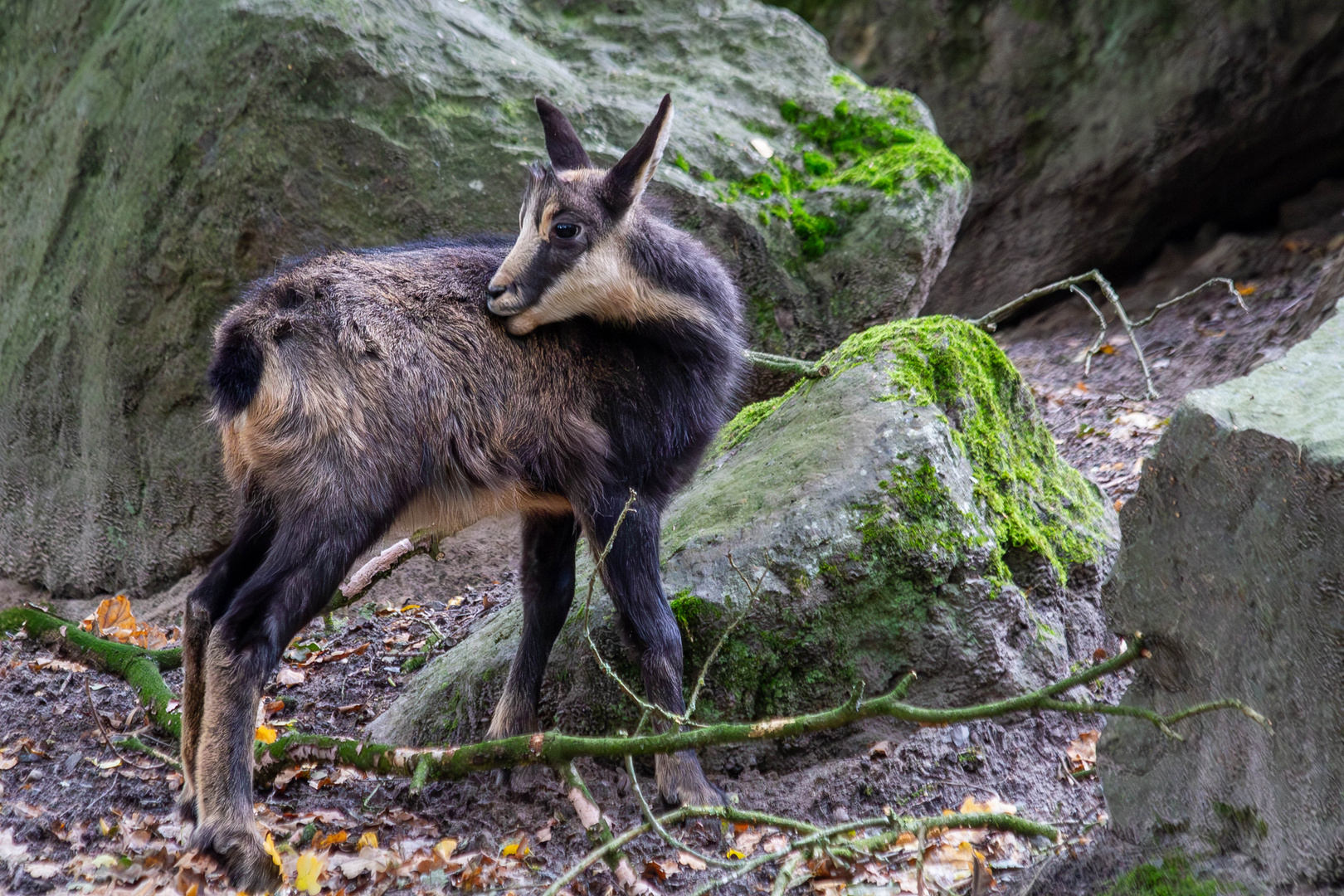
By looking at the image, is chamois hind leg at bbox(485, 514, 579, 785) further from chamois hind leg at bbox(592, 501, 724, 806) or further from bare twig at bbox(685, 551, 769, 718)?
bare twig at bbox(685, 551, 769, 718)

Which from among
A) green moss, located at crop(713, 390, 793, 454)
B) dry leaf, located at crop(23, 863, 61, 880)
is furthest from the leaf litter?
green moss, located at crop(713, 390, 793, 454)

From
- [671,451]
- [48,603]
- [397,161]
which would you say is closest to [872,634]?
[671,451]

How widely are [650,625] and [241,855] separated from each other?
1.57 metres

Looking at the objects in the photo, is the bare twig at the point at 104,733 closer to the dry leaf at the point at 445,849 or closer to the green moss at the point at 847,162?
the dry leaf at the point at 445,849

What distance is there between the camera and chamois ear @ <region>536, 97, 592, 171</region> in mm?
4539

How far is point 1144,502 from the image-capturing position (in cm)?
272

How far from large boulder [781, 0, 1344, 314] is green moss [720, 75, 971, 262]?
288cm

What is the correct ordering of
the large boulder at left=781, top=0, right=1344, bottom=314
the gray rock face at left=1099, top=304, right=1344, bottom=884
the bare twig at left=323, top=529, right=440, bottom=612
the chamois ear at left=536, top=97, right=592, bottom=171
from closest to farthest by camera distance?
Answer: 1. the gray rock face at left=1099, top=304, right=1344, bottom=884
2. the chamois ear at left=536, top=97, right=592, bottom=171
3. the bare twig at left=323, top=529, right=440, bottom=612
4. the large boulder at left=781, top=0, right=1344, bottom=314

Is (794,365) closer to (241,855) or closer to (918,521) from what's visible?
(918,521)

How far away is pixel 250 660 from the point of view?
3324 millimetres

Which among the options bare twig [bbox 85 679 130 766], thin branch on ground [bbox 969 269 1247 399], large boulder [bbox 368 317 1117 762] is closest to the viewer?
large boulder [bbox 368 317 1117 762]

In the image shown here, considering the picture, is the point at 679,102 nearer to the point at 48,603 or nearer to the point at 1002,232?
the point at 1002,232

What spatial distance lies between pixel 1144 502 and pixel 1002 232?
25.0ft

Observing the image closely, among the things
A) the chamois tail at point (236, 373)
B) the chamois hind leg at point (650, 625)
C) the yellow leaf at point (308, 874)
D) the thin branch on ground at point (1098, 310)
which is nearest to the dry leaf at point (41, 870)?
the yellow leaf at point (308, 874)
